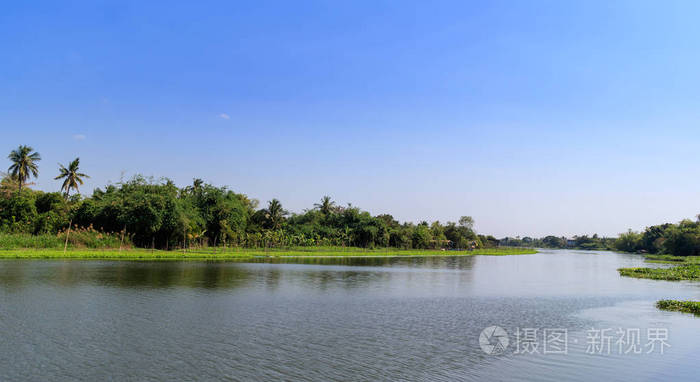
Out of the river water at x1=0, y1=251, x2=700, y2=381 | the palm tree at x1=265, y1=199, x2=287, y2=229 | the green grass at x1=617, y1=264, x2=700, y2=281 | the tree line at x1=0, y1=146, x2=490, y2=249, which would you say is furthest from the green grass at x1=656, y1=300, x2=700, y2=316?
the palm tree at x1=265, y1=199, x2=287, y2=229

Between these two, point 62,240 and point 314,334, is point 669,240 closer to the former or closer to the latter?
point 314,334

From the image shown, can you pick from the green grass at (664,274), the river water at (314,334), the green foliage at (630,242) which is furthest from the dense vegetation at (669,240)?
the river water at (314,334)

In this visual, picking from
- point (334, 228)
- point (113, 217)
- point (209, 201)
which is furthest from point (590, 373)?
point (334, 228)

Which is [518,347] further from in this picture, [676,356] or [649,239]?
[649,239]

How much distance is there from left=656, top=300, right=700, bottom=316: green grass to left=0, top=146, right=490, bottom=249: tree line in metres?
48.3

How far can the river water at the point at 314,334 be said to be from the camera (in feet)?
37.6

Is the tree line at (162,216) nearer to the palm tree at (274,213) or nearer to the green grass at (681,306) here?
the palm tree at (274,213)

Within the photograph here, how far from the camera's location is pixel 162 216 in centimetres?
5481

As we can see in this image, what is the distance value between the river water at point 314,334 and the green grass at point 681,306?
36.9 inches

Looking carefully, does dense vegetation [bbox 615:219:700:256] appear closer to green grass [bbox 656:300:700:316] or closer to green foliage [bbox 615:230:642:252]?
green foliage [bbox 615:230:642:252]

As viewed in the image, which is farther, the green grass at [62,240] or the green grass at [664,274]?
the green grass at [62,240]

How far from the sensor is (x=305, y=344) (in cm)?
1385

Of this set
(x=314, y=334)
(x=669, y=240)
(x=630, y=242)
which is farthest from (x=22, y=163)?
(x=630, y=242)

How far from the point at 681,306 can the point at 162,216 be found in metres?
52.3
